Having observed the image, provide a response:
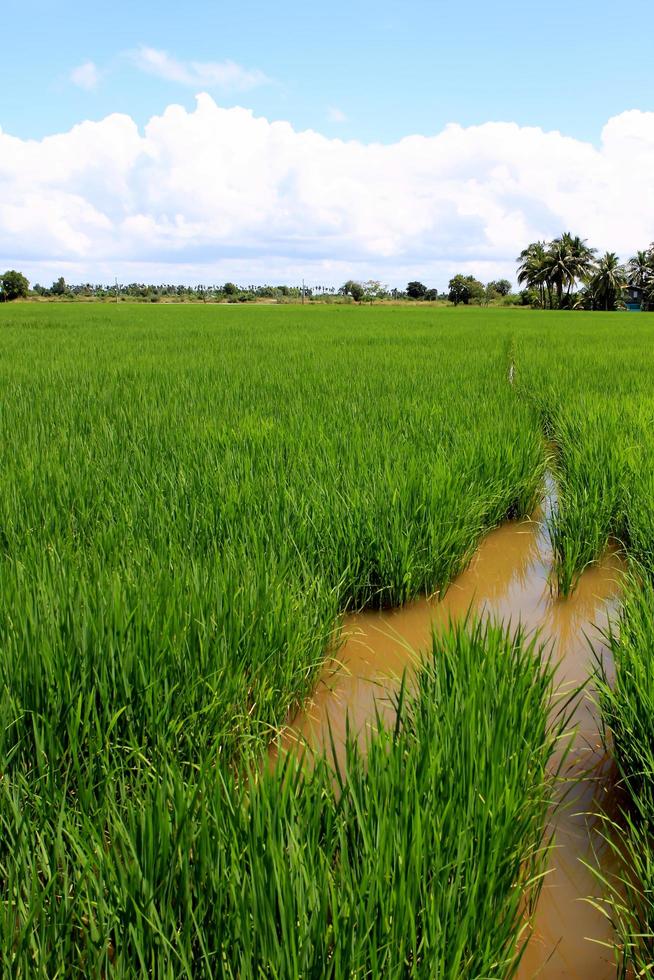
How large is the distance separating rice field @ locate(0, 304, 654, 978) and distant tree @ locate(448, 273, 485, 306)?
66.9 m

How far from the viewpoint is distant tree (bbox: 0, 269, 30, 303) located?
51.1 m

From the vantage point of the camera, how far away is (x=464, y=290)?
220 ft

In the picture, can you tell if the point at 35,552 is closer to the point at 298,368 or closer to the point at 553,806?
the point at 553,806

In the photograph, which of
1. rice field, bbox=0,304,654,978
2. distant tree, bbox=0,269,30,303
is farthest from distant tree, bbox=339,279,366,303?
rice field, bbox=0,304,654,978

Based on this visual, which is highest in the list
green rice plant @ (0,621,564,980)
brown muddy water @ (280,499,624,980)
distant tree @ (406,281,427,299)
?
distant tree @ (406,281,427,299)

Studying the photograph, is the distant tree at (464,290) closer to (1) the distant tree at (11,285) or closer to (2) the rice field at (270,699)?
(1) the distant tree at (11,285)

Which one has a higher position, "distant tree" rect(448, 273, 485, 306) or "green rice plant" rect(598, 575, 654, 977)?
"distant tree" rect(448, 273, 485, 306)

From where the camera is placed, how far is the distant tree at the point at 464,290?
66938 millimetres

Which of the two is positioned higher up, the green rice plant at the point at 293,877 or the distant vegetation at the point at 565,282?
the distant vegetation at the point at 565,282

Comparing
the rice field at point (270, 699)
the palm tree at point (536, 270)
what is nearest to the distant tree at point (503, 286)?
the palm tree at point (536, 270)

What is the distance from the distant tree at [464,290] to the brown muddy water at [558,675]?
222 ft

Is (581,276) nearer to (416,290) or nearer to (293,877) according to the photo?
(416,290)

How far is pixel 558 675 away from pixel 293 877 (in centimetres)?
134

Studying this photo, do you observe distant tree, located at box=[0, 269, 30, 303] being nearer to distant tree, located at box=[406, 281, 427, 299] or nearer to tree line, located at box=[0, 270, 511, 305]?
tree line, located at box=[0, 270, 511, 305]
